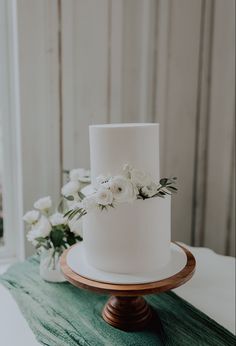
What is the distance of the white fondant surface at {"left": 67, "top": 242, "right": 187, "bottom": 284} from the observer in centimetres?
81

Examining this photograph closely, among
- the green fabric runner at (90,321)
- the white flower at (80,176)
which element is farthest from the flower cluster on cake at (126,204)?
the white flower at (80,176)

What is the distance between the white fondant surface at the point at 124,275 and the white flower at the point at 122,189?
0.16m

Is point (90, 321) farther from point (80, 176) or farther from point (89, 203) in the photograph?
point (80, 176)

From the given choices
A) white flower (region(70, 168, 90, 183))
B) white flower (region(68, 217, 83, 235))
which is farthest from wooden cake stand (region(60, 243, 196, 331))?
white flower (region(70, 168, 90, 183))

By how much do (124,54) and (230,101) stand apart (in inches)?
17.1

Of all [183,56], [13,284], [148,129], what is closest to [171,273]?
[148,129]

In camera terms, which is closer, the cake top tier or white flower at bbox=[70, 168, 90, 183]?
the cake top tier

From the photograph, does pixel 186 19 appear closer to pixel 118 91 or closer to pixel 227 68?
pixel 227 68

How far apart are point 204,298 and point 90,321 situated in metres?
0.33

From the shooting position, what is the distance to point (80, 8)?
A: 133 centimetres

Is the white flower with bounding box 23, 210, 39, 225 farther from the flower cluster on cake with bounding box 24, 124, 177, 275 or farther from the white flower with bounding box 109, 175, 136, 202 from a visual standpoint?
the white flower with bounding box 109, 175, 136, 202

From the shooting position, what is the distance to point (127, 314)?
2.89 ft

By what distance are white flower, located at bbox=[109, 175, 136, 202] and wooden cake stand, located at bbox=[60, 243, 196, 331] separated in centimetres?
17

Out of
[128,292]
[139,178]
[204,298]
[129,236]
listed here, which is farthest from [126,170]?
[204,298]
